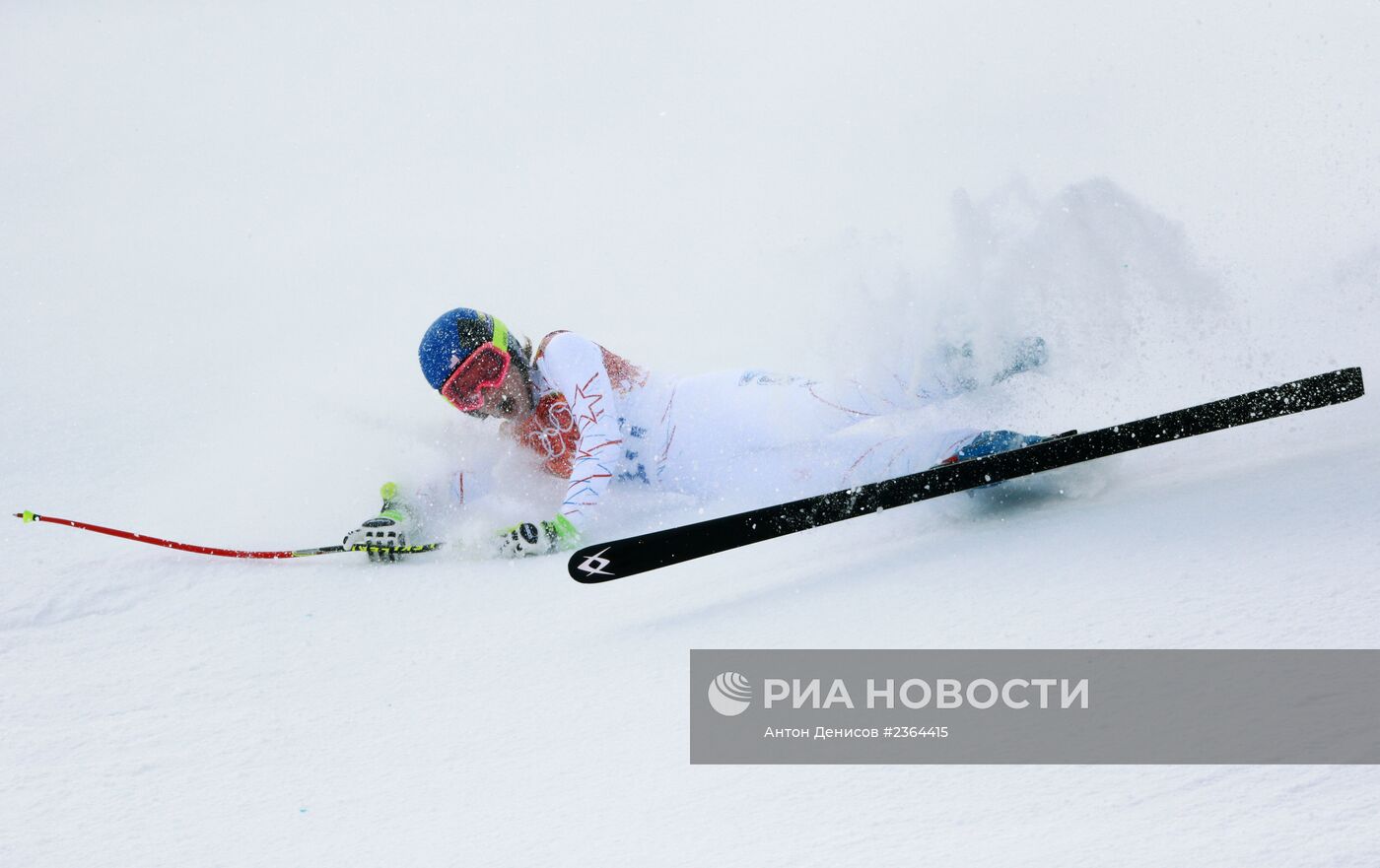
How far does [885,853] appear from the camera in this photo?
1199mm

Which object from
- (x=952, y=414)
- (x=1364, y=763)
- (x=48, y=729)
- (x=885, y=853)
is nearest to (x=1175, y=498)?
(x=952, y=414)

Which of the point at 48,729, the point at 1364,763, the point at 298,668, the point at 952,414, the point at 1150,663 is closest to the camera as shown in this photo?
the point at 1364,763

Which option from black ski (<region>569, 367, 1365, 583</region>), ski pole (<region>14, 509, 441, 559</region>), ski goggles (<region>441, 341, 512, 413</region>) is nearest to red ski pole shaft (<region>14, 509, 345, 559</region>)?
ski pole (<region>14, 509, 441, 559</region>)

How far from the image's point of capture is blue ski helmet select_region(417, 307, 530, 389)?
294cm

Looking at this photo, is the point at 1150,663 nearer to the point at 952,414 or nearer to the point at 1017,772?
the point at 1017,772

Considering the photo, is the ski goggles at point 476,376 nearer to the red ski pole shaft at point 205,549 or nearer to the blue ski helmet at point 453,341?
the blue ski helmet at point 453,341

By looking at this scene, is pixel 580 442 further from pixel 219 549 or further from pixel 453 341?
pixel 219 549

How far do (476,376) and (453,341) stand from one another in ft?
0.38

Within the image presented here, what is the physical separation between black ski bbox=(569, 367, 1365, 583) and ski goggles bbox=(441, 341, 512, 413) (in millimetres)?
910

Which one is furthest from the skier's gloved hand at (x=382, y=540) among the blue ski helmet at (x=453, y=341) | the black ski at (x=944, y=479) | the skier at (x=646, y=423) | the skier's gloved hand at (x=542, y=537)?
the black ski at (x=944, y=479)

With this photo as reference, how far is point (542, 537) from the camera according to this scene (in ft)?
9.27

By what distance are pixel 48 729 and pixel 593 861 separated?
1290 mm

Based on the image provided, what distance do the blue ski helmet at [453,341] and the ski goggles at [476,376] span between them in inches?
0.5

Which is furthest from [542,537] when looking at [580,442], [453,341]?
[453,341]
